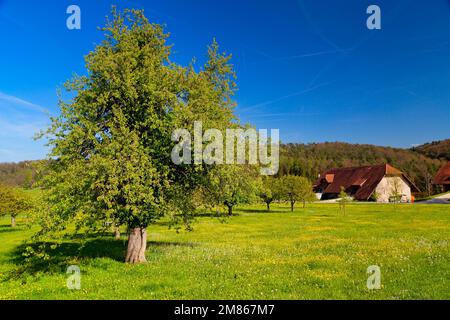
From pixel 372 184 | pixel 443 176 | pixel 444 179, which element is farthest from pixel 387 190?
pixel 443 176

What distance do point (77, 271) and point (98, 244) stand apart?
40.0 feet

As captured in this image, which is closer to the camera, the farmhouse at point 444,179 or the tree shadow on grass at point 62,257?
the tree shadow on grass at point 62,257

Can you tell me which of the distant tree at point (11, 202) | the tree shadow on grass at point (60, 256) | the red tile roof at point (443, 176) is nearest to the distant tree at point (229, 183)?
the tree shadow on grass at point (60, 256)

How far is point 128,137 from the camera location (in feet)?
62.7

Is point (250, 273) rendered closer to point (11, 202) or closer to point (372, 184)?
point (11, 202)

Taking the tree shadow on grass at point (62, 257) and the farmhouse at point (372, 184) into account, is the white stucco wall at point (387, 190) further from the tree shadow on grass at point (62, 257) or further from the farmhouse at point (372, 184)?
the tree shadow on grass at point (62, 257)

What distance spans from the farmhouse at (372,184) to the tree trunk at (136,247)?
9972cm

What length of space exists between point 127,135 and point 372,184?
115 m

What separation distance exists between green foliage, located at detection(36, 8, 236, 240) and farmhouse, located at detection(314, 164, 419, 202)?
9966cm

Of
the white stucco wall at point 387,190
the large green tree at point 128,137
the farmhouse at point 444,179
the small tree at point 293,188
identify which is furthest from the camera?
the farmhouse at point 444,179

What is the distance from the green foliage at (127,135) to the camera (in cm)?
1759

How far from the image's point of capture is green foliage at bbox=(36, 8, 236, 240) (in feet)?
57.7
